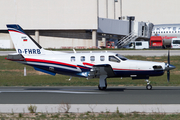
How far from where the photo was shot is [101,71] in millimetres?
19000

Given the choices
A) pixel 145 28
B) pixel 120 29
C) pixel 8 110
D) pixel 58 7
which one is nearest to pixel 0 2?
pixel 58 7

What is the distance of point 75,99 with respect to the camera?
15484 mm

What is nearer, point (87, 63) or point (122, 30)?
point (87, 63)

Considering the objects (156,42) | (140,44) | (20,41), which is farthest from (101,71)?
(156,42)

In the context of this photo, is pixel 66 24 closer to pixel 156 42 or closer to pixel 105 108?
pixel 156 42

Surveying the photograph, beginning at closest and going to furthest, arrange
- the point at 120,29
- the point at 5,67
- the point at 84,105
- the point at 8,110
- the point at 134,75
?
the point at 8,110 → the point at 84,105 → the point at 134,75 → the point at 5,67 → the point at 120,29

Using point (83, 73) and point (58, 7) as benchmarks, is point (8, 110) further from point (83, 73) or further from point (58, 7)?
point (58, 7)

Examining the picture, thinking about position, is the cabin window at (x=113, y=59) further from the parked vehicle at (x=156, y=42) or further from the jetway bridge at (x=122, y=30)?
the jetway bridge at (x=122, y=30)

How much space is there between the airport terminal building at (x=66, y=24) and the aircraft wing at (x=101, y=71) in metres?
45.1

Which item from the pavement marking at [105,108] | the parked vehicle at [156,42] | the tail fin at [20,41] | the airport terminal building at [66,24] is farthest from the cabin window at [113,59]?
the parked vehicle at [156,42]

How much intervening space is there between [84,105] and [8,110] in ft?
11.1

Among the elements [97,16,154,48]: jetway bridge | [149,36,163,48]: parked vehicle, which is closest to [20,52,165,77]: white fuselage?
[149,36,163,48]: parked vehicle

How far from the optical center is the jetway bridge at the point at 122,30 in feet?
219

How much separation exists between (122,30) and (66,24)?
552 inches
